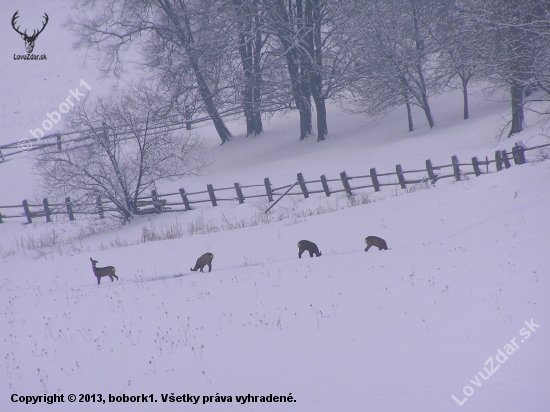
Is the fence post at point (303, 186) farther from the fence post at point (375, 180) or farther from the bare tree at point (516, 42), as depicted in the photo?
the bare tree at point (516, 42)

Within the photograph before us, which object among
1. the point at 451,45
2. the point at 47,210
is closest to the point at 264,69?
the point at 451,45

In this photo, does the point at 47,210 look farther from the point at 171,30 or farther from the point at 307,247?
the point at 307,247

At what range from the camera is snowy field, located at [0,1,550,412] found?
18.1 feet

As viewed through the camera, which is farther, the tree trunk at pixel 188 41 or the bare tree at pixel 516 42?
the tree trunk at pixel 188 41

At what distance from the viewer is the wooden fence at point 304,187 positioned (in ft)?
57.7

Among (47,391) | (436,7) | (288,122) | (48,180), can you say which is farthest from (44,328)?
(288,122)

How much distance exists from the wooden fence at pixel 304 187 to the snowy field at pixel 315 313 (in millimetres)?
867

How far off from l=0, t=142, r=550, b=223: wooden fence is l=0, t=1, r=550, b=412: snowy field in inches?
34.1

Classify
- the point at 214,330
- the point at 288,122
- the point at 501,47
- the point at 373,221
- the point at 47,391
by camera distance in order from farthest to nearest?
the point at 288,122 → the point at 501,47 → the point at 373,221 → the point at 214,330 → the point at 47,391

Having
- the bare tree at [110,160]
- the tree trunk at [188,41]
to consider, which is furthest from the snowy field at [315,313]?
the tree trunk at [188,41]

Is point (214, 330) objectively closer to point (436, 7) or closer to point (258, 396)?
point (258, 396)

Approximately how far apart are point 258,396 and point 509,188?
33.5ft

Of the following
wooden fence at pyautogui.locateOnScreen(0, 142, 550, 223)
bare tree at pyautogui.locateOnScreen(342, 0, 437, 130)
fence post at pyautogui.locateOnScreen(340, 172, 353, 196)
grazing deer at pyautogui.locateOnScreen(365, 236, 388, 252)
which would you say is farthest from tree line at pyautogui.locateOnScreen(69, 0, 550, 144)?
grazing deer at pyautogui.locateOnScreen(365, 236, 388, 252)

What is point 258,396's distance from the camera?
5492 millimetres
